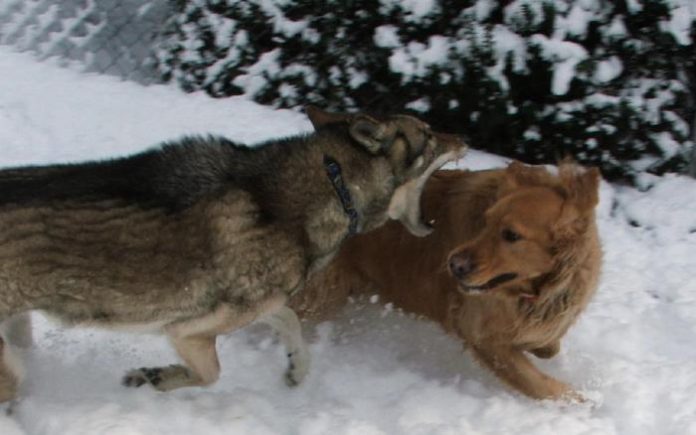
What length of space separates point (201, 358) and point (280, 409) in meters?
0.58

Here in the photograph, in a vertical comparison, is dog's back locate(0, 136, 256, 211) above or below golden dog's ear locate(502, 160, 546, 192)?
above

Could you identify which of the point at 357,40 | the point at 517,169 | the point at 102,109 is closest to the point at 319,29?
the point at 357,40

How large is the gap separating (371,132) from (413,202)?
1.56ft

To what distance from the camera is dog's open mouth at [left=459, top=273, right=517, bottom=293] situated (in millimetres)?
3906

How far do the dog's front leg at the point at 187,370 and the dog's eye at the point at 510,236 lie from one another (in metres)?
1.42

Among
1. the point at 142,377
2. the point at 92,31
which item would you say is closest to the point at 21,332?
the point at 142,377

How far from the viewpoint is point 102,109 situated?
7379 mm

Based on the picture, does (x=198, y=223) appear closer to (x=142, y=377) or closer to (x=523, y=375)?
(x=142, y=377)

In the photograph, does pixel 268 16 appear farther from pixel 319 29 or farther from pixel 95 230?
pixel 95 230

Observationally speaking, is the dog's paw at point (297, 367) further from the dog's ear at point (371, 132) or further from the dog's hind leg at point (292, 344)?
the dog's ear at point (371, 132)

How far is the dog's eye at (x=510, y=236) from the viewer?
3801 mm

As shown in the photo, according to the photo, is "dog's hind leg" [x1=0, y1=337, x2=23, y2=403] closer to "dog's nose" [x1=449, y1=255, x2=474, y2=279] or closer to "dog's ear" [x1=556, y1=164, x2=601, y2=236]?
"dog's nose" [x1=449, y1=255, x2=474, y2=279]

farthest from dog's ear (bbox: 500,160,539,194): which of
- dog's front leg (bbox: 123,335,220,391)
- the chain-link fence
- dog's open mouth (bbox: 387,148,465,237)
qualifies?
the chain-link fence

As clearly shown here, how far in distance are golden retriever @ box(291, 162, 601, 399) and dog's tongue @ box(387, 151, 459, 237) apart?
23 cm
